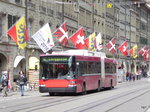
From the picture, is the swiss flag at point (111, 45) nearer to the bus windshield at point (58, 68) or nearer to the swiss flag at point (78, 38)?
the swiss flag at point (78, 38)

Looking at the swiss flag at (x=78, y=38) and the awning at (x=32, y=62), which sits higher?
the swiss flag at (x=78, y=38)

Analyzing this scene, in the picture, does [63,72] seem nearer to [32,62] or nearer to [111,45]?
[32,62]

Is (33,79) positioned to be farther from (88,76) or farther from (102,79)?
(88,76)

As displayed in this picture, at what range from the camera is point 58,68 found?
26.5 m

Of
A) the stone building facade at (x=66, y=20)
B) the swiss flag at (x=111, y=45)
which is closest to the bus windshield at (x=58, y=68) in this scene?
the stone building facade at (x=66, y=20)

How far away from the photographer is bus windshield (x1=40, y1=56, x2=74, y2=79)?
26.4 m

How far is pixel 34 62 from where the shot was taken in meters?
41.2

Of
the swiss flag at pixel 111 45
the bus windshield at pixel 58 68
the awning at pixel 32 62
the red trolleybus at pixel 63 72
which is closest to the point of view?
the red trolleybus at pixel 63 72

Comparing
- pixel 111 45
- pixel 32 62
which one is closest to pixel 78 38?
pixel 32 62

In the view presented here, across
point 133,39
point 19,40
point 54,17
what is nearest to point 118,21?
point 133,39

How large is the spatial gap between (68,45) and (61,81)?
2941 cm

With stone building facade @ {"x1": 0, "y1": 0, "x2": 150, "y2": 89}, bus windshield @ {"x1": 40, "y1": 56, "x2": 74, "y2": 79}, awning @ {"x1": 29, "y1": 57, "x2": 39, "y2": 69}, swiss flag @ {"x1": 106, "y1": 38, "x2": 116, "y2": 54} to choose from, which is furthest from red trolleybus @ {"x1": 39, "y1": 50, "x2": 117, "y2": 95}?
swiss flag @ {"x1": 106, "y1": 38, "x2": 116, "y2": 54}

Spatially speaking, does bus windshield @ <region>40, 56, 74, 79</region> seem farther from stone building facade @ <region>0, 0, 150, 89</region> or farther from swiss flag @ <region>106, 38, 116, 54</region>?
swiss flag @ <region>106, 38, 116, 54</region>

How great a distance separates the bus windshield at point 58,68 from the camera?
1040 inches
